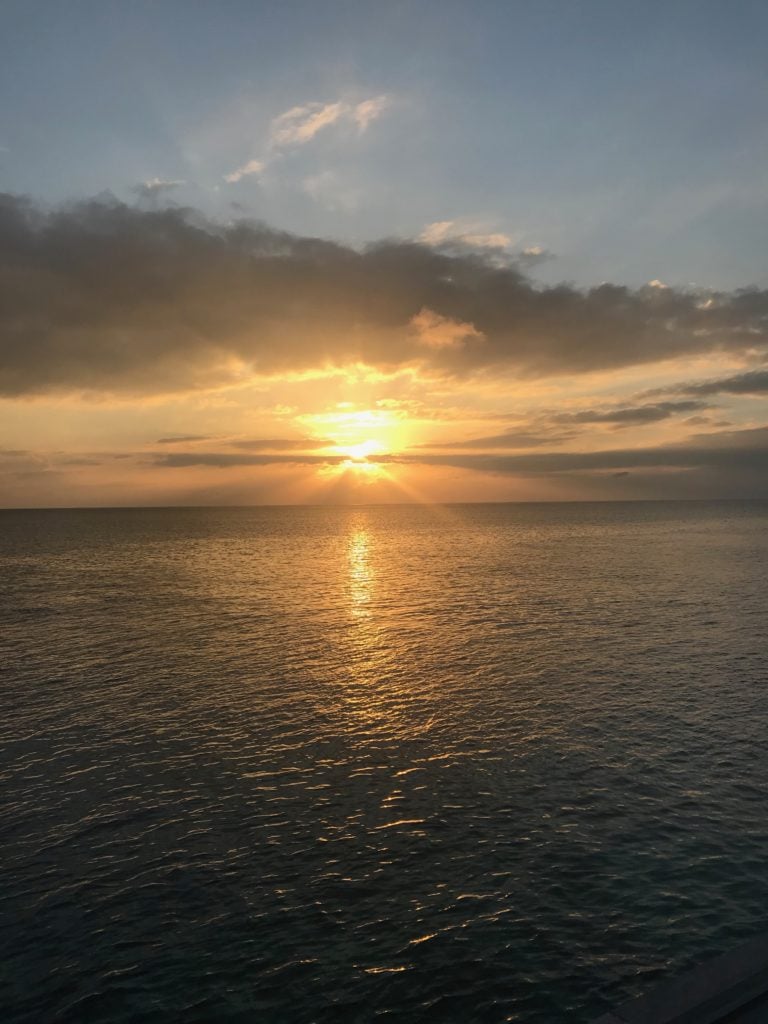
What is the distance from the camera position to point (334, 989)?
17312 millimetres

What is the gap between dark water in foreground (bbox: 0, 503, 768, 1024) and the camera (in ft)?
58.2

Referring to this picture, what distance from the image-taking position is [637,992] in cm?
1659

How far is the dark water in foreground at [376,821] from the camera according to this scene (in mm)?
17750

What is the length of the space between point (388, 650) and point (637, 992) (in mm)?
41103

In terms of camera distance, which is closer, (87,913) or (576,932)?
(576,932)

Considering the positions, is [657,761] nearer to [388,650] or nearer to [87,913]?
[87,913]

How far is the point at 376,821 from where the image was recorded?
2606cm

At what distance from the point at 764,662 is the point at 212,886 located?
40323 mm

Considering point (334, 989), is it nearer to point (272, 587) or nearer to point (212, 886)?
point (212, 886)

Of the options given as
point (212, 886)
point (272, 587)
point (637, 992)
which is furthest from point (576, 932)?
point (272, 587)

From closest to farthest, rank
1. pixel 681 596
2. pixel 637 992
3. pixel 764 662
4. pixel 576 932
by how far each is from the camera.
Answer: pixel 637 992 < pixel 576 932 < pixel 764 662 < pixel 681 596

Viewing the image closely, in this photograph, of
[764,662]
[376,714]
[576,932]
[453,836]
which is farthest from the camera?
[764,662]

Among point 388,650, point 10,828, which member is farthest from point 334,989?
point 388,650

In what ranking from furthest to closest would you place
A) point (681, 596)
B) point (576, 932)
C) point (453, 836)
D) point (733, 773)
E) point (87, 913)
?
point (681, 596) < point (733, 773) < point (453, 836) < point (87, 913) < point (576, 932)
